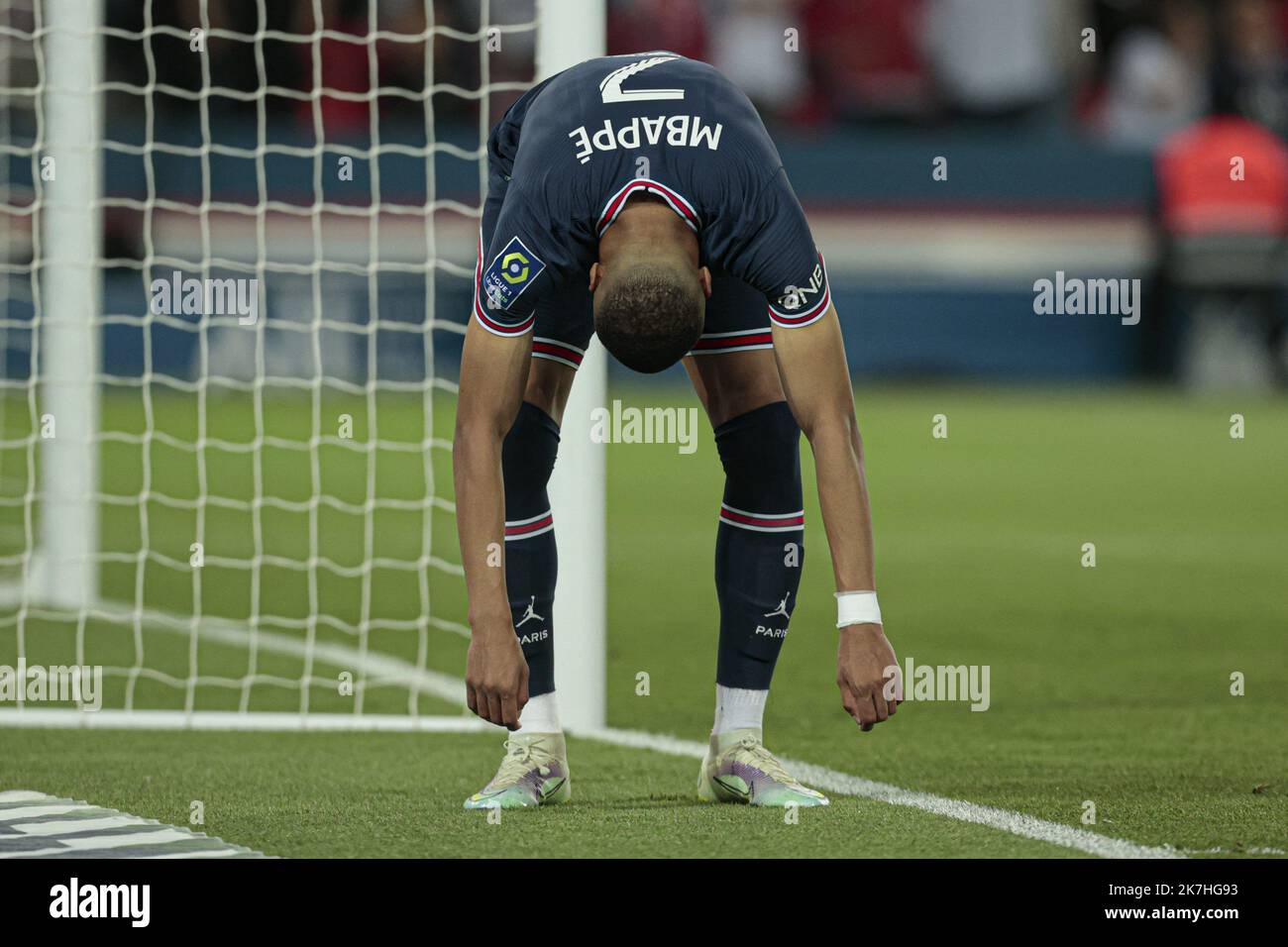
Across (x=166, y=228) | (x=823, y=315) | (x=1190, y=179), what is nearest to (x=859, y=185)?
(x=1190, y=179)

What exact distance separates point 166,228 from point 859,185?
18.6 ft

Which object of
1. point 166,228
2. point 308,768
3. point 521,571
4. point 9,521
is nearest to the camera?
point 521,571

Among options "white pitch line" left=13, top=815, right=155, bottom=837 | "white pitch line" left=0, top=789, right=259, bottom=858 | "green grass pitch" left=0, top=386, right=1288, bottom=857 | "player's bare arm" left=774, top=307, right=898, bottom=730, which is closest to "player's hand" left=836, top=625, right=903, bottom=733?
"player's bare arm" left=774, top=307, right=898, bottom=730

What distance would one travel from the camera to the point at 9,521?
927 centimetres

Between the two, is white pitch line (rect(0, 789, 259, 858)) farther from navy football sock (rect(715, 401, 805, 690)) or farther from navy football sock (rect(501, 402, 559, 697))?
navy football sock (rect(715, 401, 805, 690))

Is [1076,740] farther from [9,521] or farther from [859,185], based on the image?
[859,185]

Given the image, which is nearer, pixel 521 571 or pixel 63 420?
pixel 521 571

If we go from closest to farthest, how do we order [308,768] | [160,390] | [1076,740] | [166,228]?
[308,768] → [1076,740] → [160,390] → [166,228]

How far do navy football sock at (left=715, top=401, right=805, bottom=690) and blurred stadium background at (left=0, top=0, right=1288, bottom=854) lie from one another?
0.37 metres

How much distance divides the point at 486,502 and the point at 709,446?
9462 mm

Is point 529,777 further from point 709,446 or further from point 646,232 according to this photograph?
point 709,446

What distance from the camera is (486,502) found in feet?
11.5

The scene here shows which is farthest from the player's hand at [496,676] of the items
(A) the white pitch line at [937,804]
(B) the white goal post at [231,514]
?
(B) the white goal post at [231,514]

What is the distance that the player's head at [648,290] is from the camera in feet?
10.8
